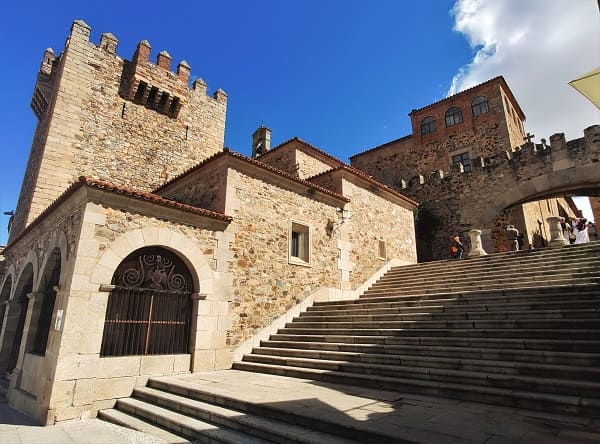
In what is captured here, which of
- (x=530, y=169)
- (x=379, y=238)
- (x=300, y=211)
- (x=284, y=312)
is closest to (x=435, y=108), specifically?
(x=530, y=169)

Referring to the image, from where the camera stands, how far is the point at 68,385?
5336 millimetres

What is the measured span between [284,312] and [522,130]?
844 inches

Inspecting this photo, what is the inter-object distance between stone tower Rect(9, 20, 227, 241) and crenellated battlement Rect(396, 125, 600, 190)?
42.0ft

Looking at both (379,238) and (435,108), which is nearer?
(379,238)

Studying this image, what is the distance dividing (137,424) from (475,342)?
18.2ft

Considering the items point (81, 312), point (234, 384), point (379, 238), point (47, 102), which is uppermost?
point (47, 102)

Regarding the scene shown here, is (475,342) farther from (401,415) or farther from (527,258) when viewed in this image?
(527,258)

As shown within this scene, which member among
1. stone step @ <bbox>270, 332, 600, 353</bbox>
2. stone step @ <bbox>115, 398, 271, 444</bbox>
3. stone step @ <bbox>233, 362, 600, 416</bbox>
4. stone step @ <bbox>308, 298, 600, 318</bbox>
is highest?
stone step @ <bbox>308, 298, 600, 318</bbox>

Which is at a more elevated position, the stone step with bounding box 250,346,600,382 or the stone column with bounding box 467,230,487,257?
the stone column with bounding box 467,230,487,257

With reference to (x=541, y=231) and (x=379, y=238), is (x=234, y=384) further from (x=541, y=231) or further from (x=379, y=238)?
(x=541, y=231)

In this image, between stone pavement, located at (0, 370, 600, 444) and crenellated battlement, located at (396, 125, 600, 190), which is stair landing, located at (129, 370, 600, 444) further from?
crenellated battlement, located at (396, 125, 600, 190)

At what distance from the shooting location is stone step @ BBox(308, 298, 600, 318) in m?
6.03

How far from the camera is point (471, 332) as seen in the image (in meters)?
6.02

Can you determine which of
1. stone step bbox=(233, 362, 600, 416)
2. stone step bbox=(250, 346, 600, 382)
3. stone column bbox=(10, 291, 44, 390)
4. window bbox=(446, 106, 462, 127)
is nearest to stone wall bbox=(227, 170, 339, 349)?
stone step bbox=(250, 346, 600, 382)
